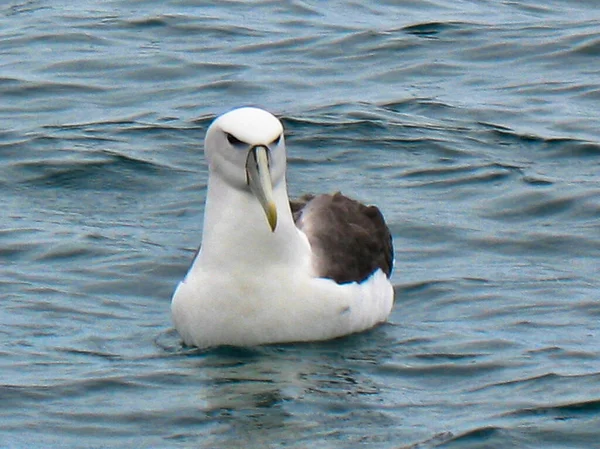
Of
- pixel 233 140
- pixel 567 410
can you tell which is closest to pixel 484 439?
pixel 567 410

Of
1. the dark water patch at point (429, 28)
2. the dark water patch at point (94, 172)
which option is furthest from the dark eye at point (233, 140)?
the dark water patch at point (429, 28)

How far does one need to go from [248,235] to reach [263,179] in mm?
461

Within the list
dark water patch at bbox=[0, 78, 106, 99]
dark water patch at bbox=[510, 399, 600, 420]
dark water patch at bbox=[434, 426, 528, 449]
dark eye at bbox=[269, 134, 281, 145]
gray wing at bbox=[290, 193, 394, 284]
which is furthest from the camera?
dark water patch at bbox=[0, 78, 106, 99]

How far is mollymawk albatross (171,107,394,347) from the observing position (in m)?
9.45

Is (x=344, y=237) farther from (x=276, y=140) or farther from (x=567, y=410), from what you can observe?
(x=567, y=410)

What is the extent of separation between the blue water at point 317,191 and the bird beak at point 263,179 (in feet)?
2.59

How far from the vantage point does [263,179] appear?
934 cm

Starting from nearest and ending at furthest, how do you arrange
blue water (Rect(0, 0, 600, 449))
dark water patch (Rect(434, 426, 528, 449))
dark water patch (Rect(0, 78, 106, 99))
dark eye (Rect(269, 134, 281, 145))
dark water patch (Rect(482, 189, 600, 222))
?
dark water patch (Rect(434, 426, 528, 449))
blue water (Rect(0, 0, 600, 449))
dark eye (Rect(269, 134, 281, 145))
dark water patch (Rect(482, 189, 600, 222))
dark water patch (Rect(0, 78, 106, 99))

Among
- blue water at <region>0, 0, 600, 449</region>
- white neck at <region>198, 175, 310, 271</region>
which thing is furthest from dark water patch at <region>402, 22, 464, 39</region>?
white neck at <region>198, 175, 310, 271</region>

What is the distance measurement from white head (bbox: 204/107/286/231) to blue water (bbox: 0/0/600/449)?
0.93m

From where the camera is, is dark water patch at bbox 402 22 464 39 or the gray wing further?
dark water patch at bbox 402 22 464 39

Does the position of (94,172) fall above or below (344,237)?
below

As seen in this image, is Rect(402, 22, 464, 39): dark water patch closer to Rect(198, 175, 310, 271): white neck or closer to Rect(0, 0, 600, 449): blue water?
Rect(0, 0, 600, 449): blue water

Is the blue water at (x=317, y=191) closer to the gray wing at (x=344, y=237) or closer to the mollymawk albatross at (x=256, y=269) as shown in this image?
the mollymawk albatross at (x=256, y=269)
